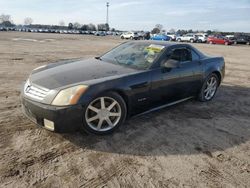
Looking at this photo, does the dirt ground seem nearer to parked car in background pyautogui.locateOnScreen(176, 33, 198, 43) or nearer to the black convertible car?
the black convertible car

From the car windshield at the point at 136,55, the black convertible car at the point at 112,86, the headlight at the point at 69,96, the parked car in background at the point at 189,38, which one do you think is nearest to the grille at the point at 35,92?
the black convertible car at the point at 112,86

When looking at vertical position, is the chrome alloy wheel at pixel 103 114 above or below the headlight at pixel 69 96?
below

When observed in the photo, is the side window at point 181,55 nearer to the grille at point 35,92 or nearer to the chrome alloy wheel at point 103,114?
the chrome alloy wheel at point 103,114

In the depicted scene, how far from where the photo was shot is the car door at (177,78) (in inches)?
177

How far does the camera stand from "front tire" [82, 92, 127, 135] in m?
3.74

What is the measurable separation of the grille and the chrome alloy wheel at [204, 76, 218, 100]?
3806 millimetres

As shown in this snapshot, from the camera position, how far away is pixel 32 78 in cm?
416

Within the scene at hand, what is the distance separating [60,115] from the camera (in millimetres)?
3428

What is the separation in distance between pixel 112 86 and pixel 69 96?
2.20 ft

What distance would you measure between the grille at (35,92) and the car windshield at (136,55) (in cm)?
160

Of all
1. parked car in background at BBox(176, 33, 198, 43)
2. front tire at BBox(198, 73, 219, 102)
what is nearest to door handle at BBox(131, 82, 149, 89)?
front tire at BBox(198, 73, 219, 102)

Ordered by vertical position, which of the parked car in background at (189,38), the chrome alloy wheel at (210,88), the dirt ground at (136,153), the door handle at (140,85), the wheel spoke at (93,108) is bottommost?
the parked car in background at (189,38)

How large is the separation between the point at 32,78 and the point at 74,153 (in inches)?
60.3

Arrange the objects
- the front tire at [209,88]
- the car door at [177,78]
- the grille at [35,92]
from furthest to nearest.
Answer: the front tire at [209,88], the car door at [177,78], the grille at [35,92]
